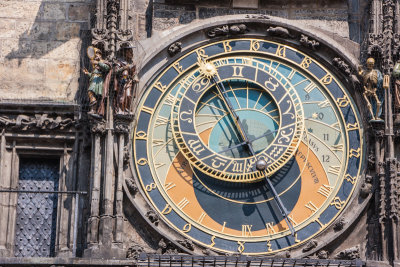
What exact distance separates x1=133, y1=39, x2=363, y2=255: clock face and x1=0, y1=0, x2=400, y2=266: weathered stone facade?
0.17 m

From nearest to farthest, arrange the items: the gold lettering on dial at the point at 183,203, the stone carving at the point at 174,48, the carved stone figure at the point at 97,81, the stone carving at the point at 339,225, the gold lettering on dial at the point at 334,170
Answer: the stone carving at the point at 339,225, the gold lettering on dial at the point at 183,203, the carved stone figure at the point at 97,81, the gold lettering on dial at the point at 334,170, the stone carving at the point at 174,48

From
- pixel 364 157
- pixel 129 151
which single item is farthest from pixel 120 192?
pixel 364 157

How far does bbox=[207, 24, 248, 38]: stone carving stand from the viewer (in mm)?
19812

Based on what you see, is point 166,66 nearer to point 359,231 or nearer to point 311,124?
point 311,124

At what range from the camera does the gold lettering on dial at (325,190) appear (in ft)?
62.8

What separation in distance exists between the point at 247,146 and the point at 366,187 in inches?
65.1

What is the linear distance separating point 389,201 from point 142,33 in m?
4.07

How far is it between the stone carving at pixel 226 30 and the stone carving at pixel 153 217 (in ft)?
8.69

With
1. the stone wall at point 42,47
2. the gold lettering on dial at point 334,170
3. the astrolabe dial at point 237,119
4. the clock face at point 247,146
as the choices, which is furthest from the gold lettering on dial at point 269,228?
the stone wall at point 42,47

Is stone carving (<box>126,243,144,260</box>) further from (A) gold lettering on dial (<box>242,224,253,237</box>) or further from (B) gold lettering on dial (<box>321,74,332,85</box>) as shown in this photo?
(B) gold lettering on dial (<box>321,74,332,85</box>)

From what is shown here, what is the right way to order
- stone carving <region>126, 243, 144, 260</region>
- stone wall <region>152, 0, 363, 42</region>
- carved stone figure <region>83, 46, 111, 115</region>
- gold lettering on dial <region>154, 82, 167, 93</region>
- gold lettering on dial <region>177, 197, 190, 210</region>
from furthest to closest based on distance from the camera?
stone wall <region>152, 0, 363, 42</region> < gold lettering on dial <region>154, 82, 167, 93</region> < carved stone figure <region>83, 46, 111, 115</region> < gold lettering on dial <region>177, 197, 190, 210</region> < stone carving <region>126, 243, 144, 260</region>

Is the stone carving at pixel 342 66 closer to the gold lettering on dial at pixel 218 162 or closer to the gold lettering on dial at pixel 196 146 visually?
the gold lettering on dial at pixel 218 162

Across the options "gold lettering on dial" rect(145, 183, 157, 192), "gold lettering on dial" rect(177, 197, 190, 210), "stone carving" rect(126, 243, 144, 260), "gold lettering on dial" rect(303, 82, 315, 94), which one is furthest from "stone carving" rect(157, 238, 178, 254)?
"gold lettering on dial" rect(303, 82, 315, 94)

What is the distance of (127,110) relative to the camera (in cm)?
1906
